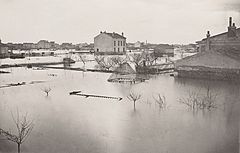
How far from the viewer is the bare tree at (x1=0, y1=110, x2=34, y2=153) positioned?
6.55 feet

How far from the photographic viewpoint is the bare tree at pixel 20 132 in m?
2.00

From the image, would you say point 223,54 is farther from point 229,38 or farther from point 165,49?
point 165,49

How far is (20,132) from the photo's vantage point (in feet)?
6.93

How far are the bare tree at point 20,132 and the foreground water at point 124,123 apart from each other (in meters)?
0.04

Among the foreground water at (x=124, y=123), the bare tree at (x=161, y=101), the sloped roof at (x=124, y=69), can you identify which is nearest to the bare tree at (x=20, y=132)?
the foreground water at (x=124, y=123)

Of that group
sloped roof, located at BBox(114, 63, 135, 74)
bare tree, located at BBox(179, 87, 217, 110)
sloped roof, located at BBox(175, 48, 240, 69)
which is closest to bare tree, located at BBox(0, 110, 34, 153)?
A: bare tree, located at BBox(179, 87, 217, 110)

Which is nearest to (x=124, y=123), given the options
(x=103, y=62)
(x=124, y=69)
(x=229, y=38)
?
(x=229, y=38)

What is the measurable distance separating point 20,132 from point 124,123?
2.88 feet

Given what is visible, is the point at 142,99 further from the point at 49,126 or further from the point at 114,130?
the point at 49,126

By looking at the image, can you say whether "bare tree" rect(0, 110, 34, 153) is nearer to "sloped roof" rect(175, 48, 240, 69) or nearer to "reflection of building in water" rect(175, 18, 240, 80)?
"reflection of building in water" rect(175, 18, 240, 80)

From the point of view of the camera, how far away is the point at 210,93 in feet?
9.53

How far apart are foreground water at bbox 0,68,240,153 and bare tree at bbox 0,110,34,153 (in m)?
0.04

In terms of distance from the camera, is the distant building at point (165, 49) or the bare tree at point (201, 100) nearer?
the bare tree at point (201, 100)

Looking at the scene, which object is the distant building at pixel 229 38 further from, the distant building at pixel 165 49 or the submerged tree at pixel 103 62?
the submerged tree at pixel 103 62
